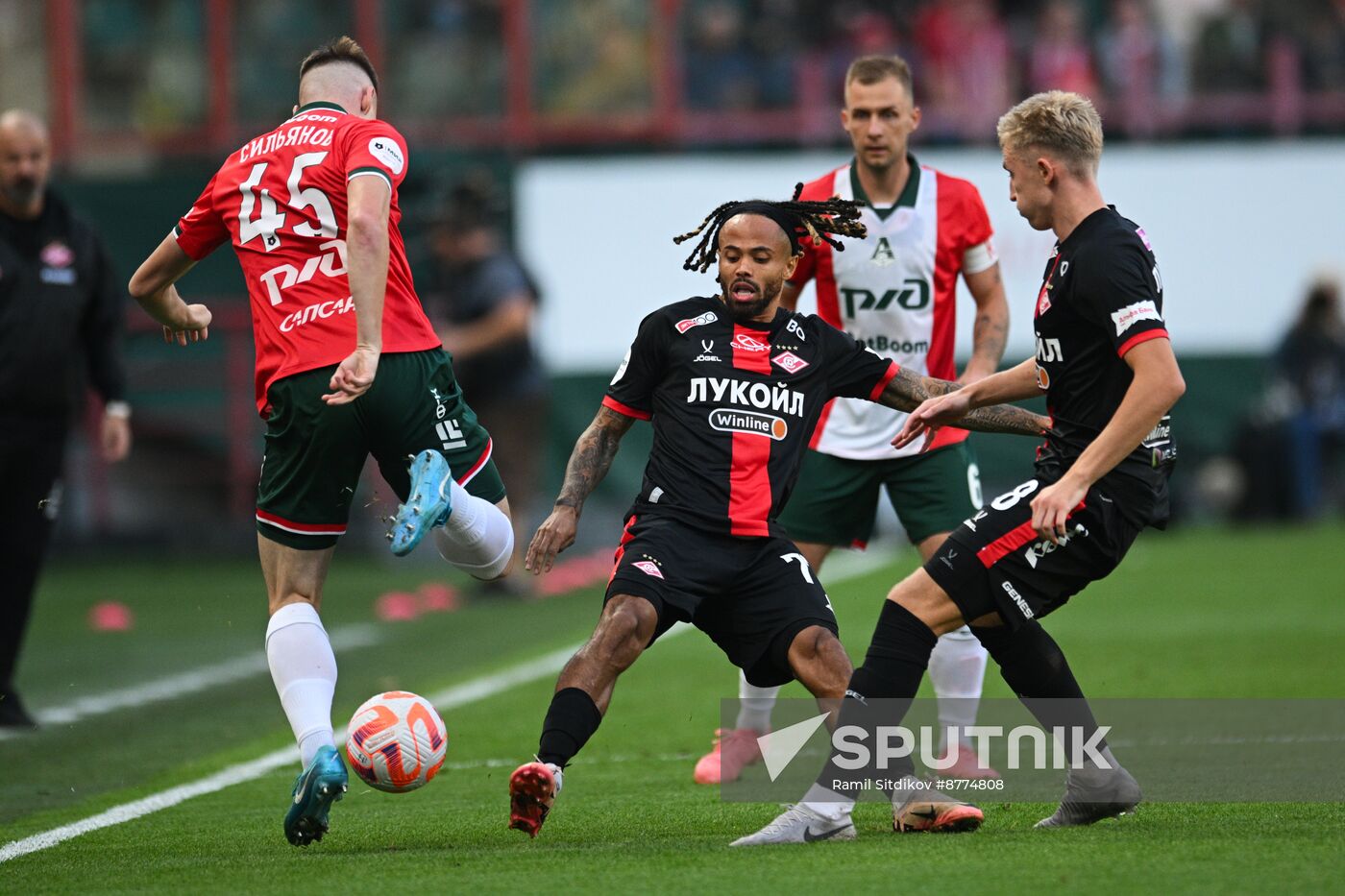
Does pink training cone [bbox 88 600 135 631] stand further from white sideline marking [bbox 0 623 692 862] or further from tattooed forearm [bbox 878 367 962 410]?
tattooed forearm [bbox 878 367 962 410]

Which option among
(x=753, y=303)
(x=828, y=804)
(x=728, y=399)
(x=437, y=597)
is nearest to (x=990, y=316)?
(x=753, y=303)

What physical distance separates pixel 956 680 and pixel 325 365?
8.71 ft

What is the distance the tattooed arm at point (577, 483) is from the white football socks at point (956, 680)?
1700 millimetres

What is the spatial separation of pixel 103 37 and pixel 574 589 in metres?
8.89

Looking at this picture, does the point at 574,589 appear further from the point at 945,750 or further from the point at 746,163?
the point at 945,750

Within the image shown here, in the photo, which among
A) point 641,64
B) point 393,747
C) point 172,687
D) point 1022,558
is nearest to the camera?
point 1022,558

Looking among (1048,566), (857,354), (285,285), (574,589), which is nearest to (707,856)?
(1048,566)

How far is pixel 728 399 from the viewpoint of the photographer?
19.6 ft

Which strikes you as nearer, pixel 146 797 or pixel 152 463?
pixel 146 797

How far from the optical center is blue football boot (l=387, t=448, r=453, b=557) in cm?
572

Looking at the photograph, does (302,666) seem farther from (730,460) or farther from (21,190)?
(21,190)

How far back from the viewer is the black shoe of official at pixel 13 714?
29.1 ft

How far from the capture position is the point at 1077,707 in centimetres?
589

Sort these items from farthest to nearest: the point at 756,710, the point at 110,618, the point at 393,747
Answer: the point at 110,618, the point at 756,710, the point at 393,747
